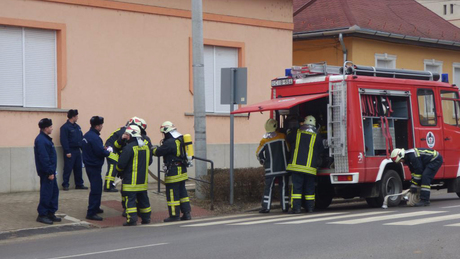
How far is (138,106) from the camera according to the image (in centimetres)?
1861

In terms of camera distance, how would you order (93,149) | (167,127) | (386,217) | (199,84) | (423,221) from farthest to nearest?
(199,84) → (93,149) → (167,127) → (386,217) → (423,221)

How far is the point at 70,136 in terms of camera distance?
54.5 feet

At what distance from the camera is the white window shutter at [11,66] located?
16.4 meters

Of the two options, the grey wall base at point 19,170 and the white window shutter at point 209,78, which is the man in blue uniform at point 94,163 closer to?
the grey wall base at point 19,170

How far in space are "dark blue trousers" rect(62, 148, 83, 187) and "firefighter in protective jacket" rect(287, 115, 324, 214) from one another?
203 inches

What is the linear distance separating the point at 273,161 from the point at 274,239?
192 inches

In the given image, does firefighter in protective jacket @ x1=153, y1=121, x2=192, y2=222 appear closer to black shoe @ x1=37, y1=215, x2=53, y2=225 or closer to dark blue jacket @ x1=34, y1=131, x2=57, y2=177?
dark blue jacket @ x1=34, y1=131, x2=57, y2=177

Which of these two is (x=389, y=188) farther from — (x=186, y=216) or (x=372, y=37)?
(x=372, y=37)

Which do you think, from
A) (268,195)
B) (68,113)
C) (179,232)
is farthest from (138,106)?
(179,232)

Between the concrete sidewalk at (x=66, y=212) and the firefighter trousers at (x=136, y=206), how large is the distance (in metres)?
0.50

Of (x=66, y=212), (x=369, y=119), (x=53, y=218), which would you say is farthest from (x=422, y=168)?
(x=53, y=218)

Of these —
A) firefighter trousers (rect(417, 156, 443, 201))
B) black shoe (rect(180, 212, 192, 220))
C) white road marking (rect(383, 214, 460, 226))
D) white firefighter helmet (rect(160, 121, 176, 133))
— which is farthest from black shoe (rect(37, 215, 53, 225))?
firefighter trousers (rect(417, 156, 443, 201))

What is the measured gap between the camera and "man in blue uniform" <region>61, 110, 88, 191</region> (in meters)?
16.5

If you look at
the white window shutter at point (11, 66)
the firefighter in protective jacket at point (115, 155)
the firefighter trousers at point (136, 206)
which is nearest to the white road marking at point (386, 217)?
the firefighter trousers at point (136, 206)
